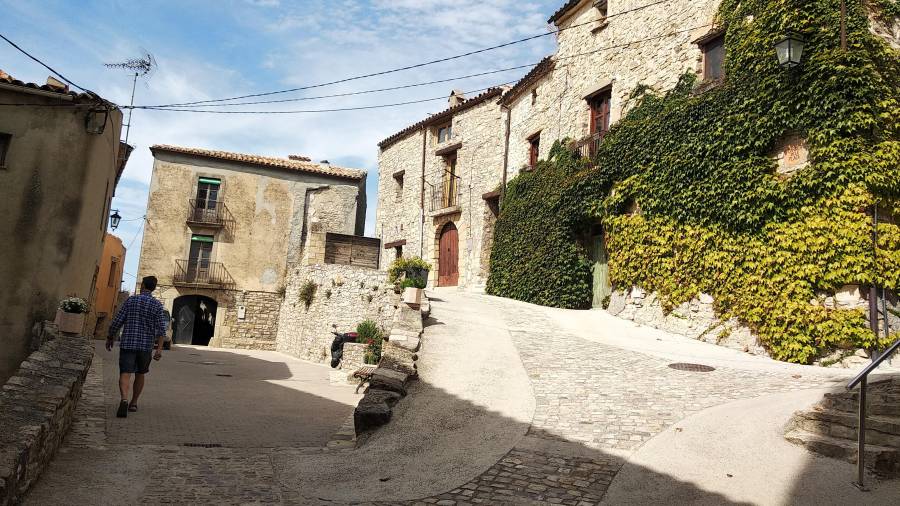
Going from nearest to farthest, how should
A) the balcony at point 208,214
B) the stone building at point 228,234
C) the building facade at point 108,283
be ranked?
the building facade at point 108,283, the stone building at point 228,234, the balcony at point 208,214

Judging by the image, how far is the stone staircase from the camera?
4836 millimetres

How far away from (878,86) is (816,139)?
1279 millimetres

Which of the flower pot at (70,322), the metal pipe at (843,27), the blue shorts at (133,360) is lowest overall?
the blue shorts at (133,360)

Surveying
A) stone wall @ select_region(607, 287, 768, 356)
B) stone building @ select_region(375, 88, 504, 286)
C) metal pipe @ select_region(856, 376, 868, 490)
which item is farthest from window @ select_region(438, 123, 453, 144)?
metal pipe @ select_region(856, 376, 868, 490)

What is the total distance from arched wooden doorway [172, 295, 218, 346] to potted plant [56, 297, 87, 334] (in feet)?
56.8

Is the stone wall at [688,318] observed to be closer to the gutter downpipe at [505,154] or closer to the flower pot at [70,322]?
the gutter downpipe at [505,154]

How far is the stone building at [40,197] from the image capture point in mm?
9383

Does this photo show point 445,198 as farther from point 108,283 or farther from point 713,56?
point 108,283

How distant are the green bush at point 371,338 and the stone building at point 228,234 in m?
9.54

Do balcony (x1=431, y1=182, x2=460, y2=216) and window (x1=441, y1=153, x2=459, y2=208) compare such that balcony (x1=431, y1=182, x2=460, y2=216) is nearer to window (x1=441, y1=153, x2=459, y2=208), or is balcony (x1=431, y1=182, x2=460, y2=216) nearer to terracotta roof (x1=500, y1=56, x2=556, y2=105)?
window (x1=441, y1=153, x2=459, y2=208)

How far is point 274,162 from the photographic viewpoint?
2642 centimetres

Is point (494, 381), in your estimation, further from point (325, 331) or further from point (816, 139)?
point (325, 331)

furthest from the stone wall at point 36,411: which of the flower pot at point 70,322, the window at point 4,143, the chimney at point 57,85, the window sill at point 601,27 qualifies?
the window sill at point 601,27

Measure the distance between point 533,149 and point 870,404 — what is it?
15.8m
